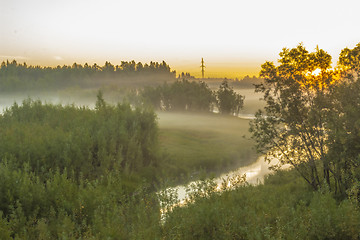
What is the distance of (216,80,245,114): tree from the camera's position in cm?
9312

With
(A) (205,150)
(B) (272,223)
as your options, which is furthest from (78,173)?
(A) (205,150)

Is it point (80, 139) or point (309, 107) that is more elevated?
point (309, 107)

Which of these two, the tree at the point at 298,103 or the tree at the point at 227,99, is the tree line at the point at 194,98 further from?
the tree at the point at 298,103

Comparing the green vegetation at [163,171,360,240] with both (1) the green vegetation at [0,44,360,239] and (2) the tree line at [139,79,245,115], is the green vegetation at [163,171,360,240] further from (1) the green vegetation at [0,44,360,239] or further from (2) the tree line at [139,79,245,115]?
(2) the tree line at [139,79,245,115]

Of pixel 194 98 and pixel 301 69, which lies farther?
pixel 194 98

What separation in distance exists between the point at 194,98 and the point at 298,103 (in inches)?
3002

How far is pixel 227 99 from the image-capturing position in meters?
93.0

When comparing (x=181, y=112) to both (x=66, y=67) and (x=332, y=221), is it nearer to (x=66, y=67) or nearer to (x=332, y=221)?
(x=332, y=221)

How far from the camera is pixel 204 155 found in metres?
40.1

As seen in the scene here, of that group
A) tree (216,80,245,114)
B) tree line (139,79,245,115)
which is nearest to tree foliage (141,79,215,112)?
tree line (139,79,245,115)

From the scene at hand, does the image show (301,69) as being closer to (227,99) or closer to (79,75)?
(227,99)

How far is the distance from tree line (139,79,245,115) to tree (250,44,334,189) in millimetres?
73271

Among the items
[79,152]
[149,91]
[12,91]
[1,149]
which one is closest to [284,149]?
[79,152]

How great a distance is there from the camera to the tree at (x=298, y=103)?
17.6 metres
